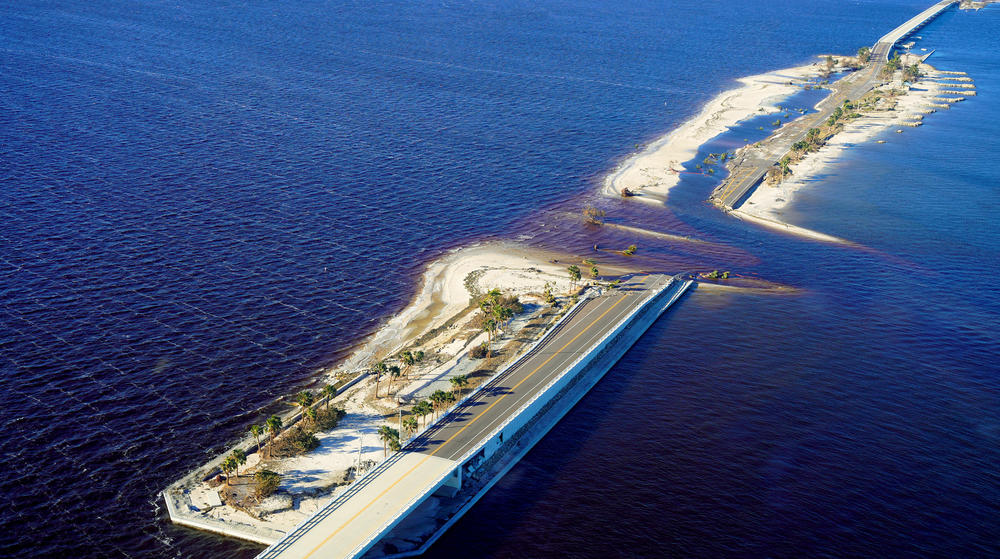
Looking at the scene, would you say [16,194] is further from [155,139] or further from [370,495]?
[370,495]

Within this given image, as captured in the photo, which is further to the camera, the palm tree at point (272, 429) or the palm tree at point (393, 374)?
the palm tree at point (393, 374)

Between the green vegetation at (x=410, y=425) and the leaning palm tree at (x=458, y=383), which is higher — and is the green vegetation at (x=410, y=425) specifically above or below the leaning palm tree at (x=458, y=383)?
below

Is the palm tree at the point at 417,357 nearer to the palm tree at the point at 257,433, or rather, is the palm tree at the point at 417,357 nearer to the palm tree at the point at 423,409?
the palm tree at the point at 423,409

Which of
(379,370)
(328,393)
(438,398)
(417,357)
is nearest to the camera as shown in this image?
(438,398)

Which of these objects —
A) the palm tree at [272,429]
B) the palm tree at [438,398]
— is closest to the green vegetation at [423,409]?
the palm tree at [438,398]

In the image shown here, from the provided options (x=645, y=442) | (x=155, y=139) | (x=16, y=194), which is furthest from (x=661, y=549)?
(x=155, y=139)

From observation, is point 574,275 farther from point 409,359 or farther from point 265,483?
point 265,483

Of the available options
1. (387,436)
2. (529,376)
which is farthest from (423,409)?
(529,376)
